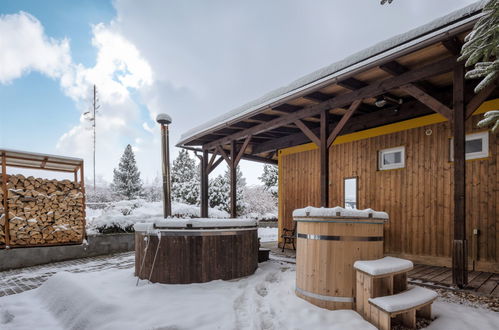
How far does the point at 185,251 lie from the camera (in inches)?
148

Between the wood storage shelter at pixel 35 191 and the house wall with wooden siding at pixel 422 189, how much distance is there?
19.4 ft

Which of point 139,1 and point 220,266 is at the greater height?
point 139,1

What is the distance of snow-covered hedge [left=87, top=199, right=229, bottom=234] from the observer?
7.27 metres

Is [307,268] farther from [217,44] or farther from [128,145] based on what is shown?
[128,145]

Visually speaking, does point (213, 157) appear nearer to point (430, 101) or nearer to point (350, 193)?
point (350, 193)

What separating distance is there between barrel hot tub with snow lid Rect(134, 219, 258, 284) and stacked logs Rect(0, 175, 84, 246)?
Answer: 134 inches

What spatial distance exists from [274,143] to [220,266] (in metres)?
4.84

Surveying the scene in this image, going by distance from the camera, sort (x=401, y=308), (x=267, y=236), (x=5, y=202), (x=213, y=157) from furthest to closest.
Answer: (x=267, y=236)
(x=213, y=157)
(x=5, y=202)
(x=401, y=308)

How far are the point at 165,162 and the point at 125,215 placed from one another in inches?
181

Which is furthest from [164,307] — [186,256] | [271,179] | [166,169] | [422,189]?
[271,179]

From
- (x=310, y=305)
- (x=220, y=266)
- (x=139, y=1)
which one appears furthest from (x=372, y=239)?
(x=139, y=1)

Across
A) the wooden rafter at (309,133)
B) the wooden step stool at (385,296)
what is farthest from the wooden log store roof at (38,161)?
the wooden step stool at (385,296)

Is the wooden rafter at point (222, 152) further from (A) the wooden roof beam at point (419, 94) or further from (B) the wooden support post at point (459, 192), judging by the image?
(B) the wooden support post at point (459, 192)

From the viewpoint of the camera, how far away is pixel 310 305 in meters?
2.80
